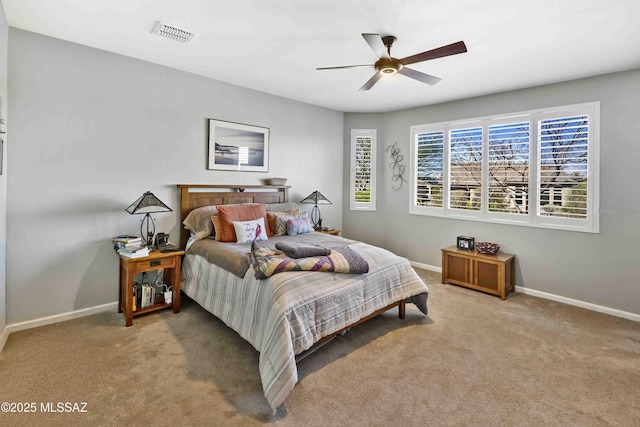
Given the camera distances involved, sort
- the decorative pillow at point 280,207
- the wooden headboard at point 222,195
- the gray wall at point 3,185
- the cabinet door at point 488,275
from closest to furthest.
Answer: the gray wall at point 3,185 → the wooden headboard at point 222,195 → the cabinet door at point 488,275 → the decorative pillow at point 280,207

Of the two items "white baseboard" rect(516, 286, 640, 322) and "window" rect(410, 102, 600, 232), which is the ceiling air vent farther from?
"white baseboard" rect(516, 286, 640, 322)

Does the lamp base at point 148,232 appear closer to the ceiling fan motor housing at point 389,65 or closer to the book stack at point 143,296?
the book stack at point 143,296

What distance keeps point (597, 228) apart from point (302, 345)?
3.63m

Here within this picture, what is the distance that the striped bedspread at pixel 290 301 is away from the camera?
2.02m

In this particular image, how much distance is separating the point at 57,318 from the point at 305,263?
2557mm

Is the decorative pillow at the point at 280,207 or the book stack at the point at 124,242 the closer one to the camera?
the book stack at the point at 124,242

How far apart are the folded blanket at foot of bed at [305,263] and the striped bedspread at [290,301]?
0.05 meters

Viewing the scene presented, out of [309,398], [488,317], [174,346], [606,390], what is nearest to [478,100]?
[488,317]

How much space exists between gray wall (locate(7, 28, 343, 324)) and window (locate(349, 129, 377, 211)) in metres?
2.44

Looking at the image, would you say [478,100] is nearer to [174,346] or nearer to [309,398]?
[309,398]

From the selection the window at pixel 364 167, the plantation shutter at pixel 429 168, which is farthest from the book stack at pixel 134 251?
the plantation shutter at pixel 429 168

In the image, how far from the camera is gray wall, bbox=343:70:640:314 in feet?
11.0

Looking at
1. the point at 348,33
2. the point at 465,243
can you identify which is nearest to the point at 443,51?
the point at 348,33

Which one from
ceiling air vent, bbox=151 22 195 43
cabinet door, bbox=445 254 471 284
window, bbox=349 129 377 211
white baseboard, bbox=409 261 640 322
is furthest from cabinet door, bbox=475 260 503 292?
ceiling air vent, bbox=151 22 195 43
